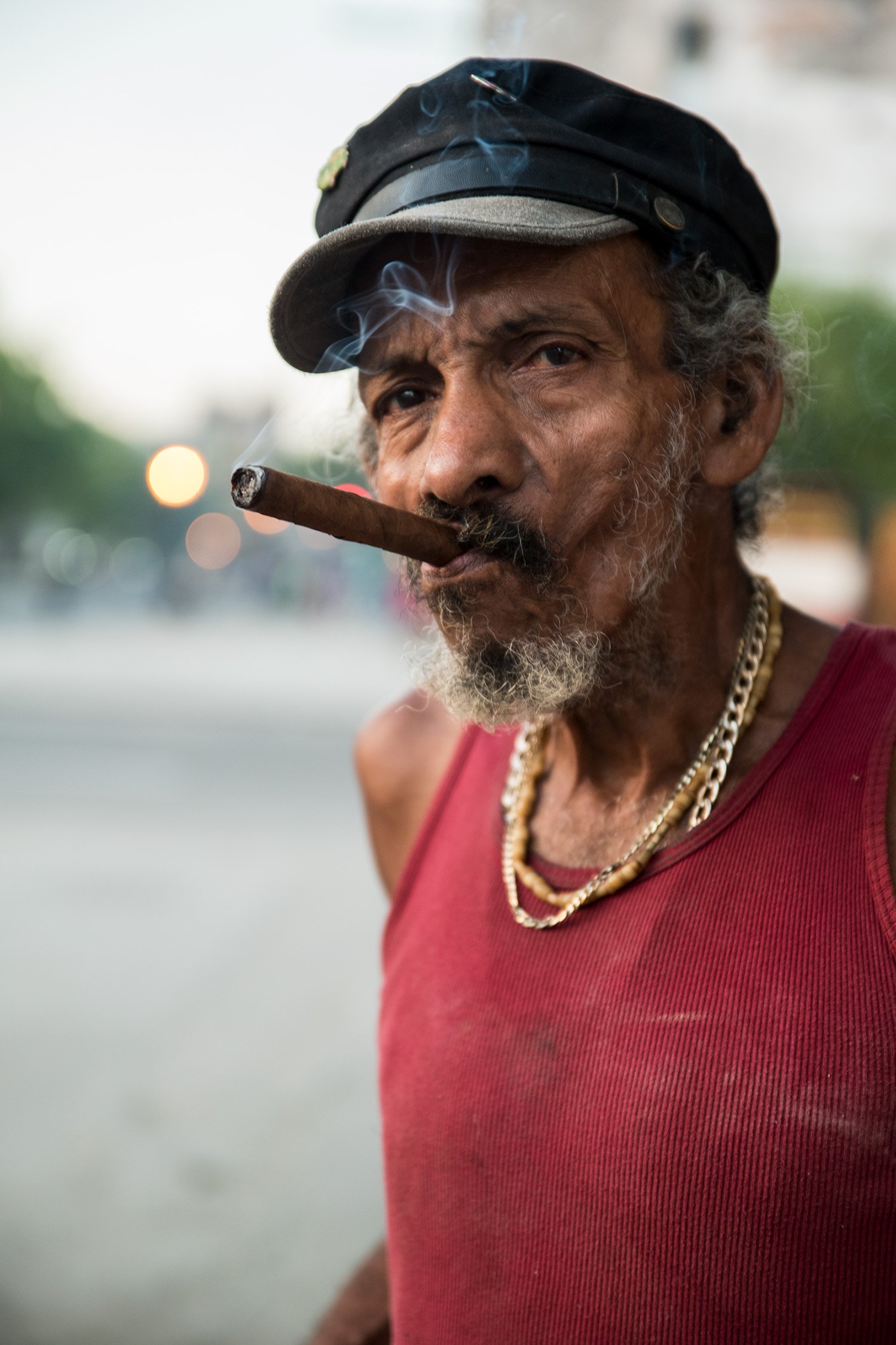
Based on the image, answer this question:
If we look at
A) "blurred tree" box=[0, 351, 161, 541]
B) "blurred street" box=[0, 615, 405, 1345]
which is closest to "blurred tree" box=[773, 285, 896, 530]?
"blurred street" box=[0, 615, 405, 1345]

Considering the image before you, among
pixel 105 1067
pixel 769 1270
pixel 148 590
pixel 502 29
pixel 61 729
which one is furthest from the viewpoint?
pixel 148 590

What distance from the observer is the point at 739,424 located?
1.54m

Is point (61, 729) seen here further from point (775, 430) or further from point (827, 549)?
point (775, 430)

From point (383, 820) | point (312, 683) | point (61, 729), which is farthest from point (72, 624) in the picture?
point (383, 820)

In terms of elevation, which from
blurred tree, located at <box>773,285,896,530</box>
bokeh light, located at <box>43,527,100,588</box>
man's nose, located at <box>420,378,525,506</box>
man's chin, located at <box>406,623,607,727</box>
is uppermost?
blurred tree, located at <box>773,285,896,530</box>

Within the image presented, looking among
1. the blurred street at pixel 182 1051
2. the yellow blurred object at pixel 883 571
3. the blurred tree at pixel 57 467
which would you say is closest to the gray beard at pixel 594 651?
the blurred street at pixel 182 1051

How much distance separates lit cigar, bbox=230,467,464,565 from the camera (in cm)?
115

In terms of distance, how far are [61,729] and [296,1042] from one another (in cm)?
854

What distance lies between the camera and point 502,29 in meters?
1.69

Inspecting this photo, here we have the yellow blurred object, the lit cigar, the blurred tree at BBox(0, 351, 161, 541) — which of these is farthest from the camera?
the blurred tree at BBox(0, 351, 161, 541)

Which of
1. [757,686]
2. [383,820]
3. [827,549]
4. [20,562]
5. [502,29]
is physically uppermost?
[827,549]

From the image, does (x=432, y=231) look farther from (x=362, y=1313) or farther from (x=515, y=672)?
(x=362, y=1313)

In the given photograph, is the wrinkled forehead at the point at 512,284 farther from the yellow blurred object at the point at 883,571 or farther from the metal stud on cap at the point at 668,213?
the yellow blurred object at the point at 883,571

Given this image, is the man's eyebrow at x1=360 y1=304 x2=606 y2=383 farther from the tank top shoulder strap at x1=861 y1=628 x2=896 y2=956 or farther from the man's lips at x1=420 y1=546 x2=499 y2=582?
the tank top shoulder strap at x1=861 y1=628 x2=896 y2=956
